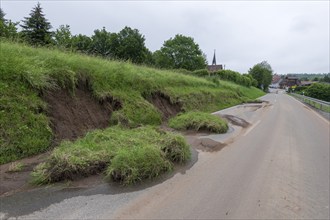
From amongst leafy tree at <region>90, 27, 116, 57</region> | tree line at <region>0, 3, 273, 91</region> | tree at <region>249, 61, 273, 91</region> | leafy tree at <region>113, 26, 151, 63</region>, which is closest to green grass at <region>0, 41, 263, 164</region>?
tree line at <region>0, 3, 273, 91</region>

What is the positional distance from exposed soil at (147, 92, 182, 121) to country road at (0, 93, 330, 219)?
5.71 m

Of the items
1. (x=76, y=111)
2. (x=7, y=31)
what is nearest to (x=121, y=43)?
(x=7, y=31)

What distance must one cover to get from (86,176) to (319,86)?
232 feet

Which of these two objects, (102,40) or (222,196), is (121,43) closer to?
(102,40)

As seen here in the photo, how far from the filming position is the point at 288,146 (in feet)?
27.5

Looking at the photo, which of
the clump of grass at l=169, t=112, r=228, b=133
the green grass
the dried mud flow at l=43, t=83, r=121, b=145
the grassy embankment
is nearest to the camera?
the grassy embankment

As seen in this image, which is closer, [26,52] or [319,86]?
[26,52]

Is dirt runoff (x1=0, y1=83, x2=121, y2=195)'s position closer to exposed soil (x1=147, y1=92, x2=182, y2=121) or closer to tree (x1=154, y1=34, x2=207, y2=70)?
exposed soil (x1=147, y1=92, x2=182, y2=121)

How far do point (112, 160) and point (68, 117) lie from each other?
3.00m

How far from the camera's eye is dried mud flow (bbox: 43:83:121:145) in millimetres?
6898

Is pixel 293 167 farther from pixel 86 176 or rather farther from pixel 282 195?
pixel 86 176

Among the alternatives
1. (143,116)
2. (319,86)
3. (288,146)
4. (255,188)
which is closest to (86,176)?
(255,188)

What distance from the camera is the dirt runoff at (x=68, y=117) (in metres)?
4.73

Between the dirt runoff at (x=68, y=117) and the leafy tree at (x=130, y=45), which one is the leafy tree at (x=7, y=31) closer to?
the dirt runoff at (x=68, y=117)
